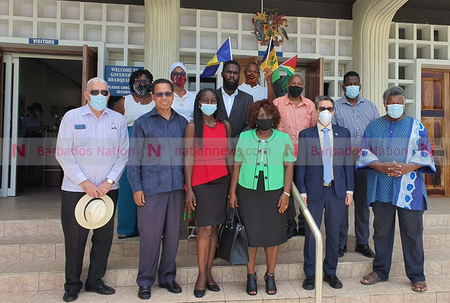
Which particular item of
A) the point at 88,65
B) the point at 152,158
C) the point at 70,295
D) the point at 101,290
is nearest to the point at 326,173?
the point at 152,158

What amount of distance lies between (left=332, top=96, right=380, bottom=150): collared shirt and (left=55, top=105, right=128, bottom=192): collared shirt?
2294 millimetres

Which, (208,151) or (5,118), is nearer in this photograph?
(208,151)

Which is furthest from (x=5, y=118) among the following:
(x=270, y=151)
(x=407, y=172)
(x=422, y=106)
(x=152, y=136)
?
(x=422, y=106)

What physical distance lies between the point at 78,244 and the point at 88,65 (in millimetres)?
2898

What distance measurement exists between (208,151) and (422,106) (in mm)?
5074

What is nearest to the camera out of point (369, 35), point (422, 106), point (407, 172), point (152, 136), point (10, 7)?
point (152, 136)

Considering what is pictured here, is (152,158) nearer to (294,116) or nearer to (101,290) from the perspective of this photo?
(101,290)

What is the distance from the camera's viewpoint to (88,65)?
468cm

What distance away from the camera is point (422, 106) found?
19.6 feet

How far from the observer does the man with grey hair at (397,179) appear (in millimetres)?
2949

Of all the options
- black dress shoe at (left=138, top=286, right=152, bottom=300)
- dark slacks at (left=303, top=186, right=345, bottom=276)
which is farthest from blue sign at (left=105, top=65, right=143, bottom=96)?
dark slacks at (left=303, top=186, right=345, bottom=276)

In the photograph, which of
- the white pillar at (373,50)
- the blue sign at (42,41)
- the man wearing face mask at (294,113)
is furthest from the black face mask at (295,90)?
the blue sign at (42,41)

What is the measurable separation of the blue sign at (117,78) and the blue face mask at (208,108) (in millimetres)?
2636

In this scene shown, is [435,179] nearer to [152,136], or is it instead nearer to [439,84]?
[439,84]
